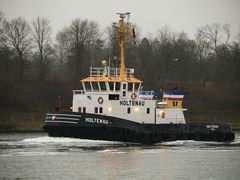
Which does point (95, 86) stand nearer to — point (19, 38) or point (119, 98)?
point (119, 98)

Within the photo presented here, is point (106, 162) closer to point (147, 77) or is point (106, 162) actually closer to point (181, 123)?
point (181, 123)

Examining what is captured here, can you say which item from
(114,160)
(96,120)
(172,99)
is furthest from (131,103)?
(114,160)

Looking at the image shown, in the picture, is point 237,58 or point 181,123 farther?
point 237,58

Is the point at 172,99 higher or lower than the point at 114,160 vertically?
higher

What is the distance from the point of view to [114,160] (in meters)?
41.7

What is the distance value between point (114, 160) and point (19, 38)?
39.5 meters

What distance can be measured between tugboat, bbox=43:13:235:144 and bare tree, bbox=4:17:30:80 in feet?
89.4

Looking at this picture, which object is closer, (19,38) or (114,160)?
(114,160)

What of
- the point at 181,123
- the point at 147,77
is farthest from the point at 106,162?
the point at 147,77

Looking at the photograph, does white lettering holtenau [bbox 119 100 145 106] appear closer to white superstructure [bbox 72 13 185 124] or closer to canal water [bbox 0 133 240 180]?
white superstructure [bbox 72 13 185 124]

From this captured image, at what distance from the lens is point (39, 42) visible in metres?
82.6

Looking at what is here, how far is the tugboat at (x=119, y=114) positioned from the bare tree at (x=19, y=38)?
27.3 metres

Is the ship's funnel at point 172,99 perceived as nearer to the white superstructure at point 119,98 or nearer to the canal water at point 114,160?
the white superstructure at point 119,98

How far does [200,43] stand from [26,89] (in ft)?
93.0
